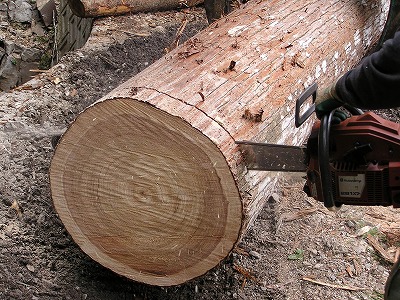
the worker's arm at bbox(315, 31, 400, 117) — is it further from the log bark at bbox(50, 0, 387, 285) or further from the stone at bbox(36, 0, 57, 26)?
the stone at bbox(36, 0, 57, 26)

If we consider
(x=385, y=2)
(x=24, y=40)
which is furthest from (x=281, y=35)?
(x=24, y=40)

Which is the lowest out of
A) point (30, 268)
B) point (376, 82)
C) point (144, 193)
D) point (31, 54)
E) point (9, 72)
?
point (9, 72)

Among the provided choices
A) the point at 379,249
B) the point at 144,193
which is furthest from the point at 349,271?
the point at 144,193

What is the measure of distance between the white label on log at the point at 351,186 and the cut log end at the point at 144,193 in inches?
18.2

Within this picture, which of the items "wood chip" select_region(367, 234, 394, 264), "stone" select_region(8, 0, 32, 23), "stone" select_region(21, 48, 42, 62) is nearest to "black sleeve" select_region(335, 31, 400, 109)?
"wood chip" select_region(367, 234, 394, 264)

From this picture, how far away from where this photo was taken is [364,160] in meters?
2.33

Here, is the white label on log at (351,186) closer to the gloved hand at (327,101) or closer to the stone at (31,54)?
the gloved hand at (327,101)

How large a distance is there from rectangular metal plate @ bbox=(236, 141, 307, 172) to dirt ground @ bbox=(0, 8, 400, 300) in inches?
29.8

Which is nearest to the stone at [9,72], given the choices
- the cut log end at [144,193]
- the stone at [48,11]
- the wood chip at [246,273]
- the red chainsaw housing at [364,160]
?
the stone at [48,11]

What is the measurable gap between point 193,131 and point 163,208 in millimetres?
434

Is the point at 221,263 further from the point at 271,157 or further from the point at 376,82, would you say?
the point at 376,82

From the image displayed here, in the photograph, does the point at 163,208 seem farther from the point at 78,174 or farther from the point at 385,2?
the point at 385,2

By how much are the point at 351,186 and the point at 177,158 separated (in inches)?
29.7

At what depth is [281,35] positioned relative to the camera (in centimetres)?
341
